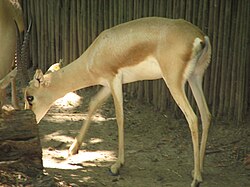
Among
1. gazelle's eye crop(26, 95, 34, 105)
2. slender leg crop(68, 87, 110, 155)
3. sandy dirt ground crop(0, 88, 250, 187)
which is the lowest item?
sandy dirt ground crop(0, 88, 250, 187)

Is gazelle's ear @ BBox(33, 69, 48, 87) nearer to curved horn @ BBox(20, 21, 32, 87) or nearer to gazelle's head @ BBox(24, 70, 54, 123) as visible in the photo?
gazelle's head @ BBox(24, 70, 54, 123)

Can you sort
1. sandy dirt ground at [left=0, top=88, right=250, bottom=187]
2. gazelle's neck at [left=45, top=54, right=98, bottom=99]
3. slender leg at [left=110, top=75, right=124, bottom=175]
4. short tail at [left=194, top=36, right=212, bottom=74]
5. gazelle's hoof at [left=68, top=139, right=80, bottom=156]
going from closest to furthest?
1. short tail at [left=194, top=36, right=212, bottom=74]
2. sandy dirt ground at [left=0, top=88, right=250, bottom=187]
3. slender leg at [left=110, top=75, right=124, bottom=175]
4. gazelle's neck at [left=45, top=54, right=98, bottom=99]
5. gazelle's hoof at [left=68, top=139, right=80, bottom=156]

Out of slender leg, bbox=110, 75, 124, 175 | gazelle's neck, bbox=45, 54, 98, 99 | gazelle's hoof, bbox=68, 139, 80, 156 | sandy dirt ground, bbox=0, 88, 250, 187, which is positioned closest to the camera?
sandy dirt ground, bbox=0, 88, 250, 187

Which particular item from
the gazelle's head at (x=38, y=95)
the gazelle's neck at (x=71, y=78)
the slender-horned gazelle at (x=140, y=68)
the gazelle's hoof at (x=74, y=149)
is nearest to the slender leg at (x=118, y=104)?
the slender-horned gazelle at (x=140, y=68)

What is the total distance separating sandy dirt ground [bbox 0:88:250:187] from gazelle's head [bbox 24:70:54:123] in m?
0.59

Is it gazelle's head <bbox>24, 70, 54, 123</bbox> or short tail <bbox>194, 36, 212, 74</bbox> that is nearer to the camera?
short tail <bbox>194, 36, 212, 74</bbox>

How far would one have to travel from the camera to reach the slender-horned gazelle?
5312mm

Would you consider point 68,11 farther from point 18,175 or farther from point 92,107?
point 18,175

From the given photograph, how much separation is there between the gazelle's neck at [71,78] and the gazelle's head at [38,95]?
7cm

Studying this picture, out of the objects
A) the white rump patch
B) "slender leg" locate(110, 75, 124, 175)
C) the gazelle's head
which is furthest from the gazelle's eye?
Answer: the white rump patch

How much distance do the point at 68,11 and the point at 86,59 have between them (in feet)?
9.15

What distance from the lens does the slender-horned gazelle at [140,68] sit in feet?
17.4

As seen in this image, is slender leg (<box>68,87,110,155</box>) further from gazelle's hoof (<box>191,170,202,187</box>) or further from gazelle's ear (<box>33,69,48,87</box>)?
gazelle's hoof (<box>191,170,202,187</box>)

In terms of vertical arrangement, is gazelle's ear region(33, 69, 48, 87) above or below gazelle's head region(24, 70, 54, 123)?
above
